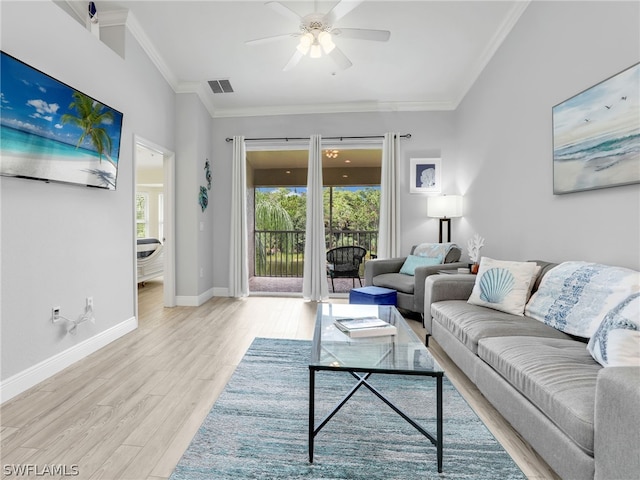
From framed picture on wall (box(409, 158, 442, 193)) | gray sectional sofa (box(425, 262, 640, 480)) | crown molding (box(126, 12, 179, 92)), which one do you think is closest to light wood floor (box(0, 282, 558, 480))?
gray sectional sofa (box(425, 262, 640, 480))

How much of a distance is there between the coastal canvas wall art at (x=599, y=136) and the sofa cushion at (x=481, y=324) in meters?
0.98

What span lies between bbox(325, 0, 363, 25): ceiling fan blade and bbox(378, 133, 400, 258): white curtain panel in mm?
2349

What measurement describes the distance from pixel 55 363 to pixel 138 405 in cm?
96

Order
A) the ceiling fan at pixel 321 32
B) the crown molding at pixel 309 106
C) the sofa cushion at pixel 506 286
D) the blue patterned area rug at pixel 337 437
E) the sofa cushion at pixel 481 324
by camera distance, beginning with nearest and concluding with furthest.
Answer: the blue patterned area rug at pixel 337 437, the sofa cushion at pixel 481 324, the sofa cushion at pixel 506 286, the ceiling fan at pixel 321 32, the crown molding at pixel 309 106

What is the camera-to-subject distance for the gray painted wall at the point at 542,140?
2002 millimetres

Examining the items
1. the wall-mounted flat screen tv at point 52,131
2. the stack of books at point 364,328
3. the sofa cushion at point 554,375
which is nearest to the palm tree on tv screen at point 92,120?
the wall-mounted flat screen tv at point 52,131

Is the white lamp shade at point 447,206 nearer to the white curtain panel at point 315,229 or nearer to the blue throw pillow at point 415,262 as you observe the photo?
the blue throw pillow at point 415,262

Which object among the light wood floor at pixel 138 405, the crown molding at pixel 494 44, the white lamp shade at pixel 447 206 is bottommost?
the light wood floor at pixel 138 405

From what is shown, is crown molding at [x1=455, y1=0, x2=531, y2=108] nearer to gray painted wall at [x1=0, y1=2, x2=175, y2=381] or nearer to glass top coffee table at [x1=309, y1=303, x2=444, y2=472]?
glass top coffee table at [x1=309, y1=303, x2=444, y2=472]

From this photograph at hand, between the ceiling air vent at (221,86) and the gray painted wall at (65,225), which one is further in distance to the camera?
the ceiling air vent at (221,86)

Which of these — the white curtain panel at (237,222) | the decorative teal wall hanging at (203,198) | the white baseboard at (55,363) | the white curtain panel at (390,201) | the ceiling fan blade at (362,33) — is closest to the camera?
the white baseboard at (55,363)

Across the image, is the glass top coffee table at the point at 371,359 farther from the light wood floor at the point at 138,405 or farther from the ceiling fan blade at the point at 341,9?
the ceiling fan blade at the point at 341,9

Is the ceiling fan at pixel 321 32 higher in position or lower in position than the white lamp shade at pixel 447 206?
higher

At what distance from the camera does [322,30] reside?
2.79m
